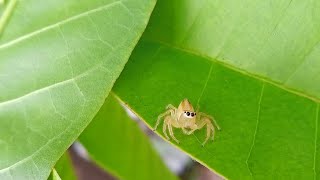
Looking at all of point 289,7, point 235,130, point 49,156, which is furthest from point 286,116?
point 49,156

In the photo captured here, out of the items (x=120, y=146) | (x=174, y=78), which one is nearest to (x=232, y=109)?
(x=174, y=78)

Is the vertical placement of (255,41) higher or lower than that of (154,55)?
higher

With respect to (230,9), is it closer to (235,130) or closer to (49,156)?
(235,130)

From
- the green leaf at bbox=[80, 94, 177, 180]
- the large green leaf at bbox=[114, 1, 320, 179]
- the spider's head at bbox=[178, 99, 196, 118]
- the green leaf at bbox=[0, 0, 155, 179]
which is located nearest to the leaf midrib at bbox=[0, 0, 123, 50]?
the green leaf at bbox=[0, 0, 155, 179]

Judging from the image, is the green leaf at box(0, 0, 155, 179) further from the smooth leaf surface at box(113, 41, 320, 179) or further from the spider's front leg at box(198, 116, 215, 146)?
the spider's front leg at box(198, 116, 215, 146)

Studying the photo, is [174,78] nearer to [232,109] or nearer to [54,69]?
[232,109]
